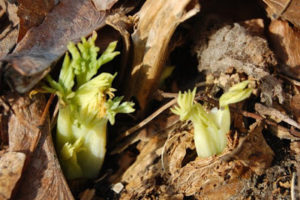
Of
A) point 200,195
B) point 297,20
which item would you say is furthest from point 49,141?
point 297,20

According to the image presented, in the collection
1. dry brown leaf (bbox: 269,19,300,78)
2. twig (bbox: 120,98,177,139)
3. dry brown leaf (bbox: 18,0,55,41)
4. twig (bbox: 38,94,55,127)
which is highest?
dry brown leaf (bbox: 18,0,55,41)

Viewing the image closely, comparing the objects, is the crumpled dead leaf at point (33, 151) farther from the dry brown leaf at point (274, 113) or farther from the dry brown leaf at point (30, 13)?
the dry brown leaf at point (274, 113)

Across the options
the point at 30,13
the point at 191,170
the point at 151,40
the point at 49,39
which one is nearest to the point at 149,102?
the point at 151,40

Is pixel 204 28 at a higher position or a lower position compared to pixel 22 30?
lower

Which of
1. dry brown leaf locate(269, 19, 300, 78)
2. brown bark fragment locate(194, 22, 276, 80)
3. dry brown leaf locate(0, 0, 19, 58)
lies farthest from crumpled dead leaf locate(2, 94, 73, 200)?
dry brown leaf locate(269, 19, 300, 78)

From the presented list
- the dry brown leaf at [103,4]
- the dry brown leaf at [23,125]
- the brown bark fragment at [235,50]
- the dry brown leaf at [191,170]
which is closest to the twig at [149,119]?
the dry brown leaf at [191,170]

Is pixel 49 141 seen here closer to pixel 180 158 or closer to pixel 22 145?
pixel 22 145

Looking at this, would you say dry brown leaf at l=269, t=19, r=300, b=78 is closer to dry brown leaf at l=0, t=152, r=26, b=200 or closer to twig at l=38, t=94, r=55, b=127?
twig at l=38, t=94, r=55, b=127
